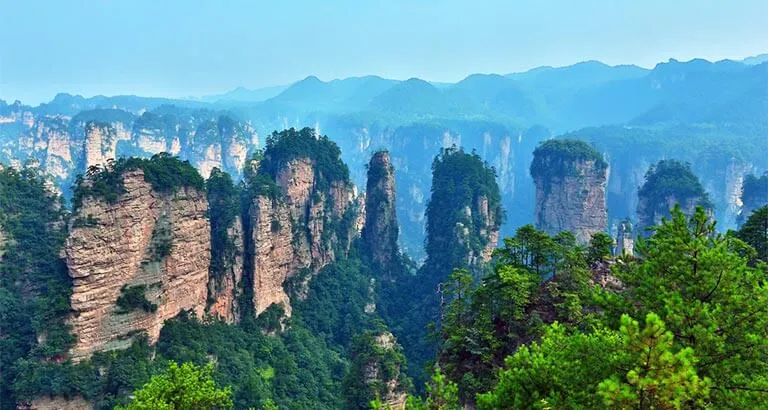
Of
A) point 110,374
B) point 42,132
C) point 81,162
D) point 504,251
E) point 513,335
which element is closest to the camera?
point 513,335

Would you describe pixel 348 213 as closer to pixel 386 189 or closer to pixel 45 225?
pixel 386 189

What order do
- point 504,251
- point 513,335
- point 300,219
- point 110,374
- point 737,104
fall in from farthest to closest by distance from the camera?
point 737,104 → point 300,219 → point 110,374 → point 504,251 → point 513,335

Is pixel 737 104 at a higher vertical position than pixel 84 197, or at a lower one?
higher

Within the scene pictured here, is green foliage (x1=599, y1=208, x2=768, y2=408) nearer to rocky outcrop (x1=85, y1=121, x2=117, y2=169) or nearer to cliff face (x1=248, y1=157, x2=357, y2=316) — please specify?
cliff face (x1=248, y1=157, x2=357, y2=316)

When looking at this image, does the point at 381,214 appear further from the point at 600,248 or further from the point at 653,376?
the point at 653,376

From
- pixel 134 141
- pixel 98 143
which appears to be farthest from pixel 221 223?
pixel 134 141

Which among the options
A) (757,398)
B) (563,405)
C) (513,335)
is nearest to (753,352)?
(757,398)

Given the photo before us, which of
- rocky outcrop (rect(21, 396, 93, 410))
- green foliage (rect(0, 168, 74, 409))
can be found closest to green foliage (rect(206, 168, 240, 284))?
green foliage (rect(0, 168, 74, 409))
